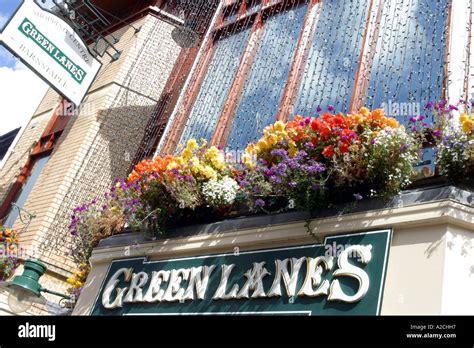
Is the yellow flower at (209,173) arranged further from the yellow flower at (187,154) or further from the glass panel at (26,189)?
the glass panel at (26,189)

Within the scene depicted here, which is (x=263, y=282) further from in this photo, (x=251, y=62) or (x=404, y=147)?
(x=251, y=62)

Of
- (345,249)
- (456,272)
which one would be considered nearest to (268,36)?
(345,249)

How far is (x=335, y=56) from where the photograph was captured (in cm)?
660

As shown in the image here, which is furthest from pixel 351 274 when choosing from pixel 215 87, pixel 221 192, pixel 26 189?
pixel 26 189

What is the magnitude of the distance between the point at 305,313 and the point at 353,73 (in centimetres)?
291

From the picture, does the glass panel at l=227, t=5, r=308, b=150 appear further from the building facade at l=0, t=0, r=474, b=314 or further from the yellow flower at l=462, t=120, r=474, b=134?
the yellow flower at l=462, t=120, r=474, b=134

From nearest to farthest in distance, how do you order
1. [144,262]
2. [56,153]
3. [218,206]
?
1. [218,206]
2. [144,262]
3. [56,153]

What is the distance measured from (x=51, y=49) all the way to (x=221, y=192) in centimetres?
518

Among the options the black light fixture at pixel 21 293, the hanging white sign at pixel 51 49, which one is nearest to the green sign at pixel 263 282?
the black light fixture at pixel 21 293

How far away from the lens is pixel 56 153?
1091 centimetres

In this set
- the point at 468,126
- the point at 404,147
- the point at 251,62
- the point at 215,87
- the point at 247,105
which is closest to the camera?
the point at 468,126

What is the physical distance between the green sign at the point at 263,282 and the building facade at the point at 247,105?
0.11m

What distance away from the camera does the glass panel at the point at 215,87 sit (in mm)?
7902
